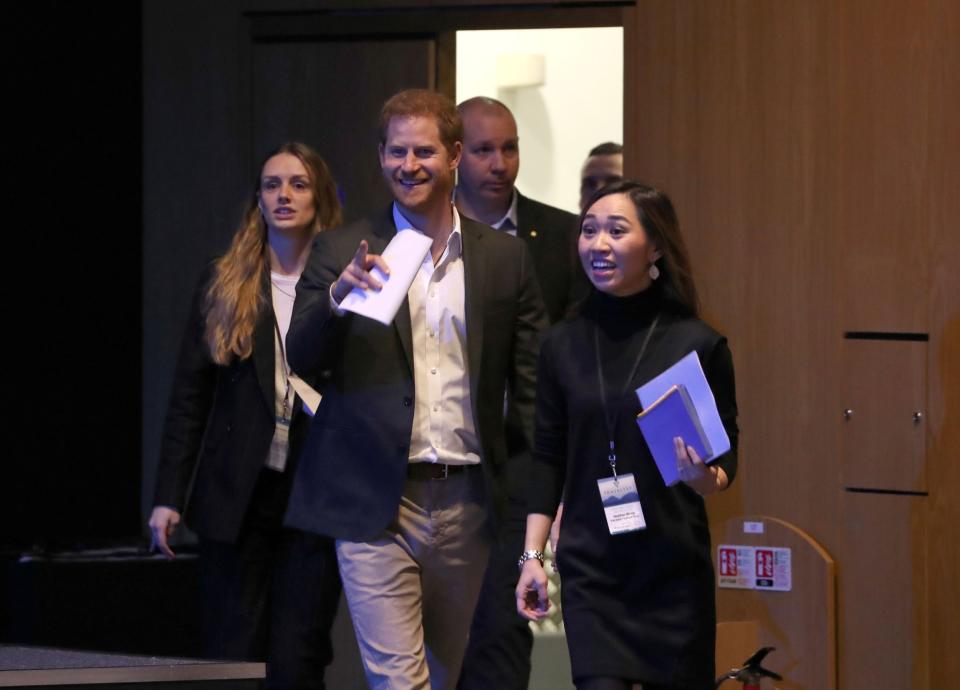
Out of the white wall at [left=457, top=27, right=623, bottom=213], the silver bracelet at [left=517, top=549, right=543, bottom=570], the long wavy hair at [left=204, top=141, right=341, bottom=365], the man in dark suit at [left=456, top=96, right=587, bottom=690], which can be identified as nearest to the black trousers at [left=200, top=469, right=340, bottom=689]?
the long wavy hair at [left=204, top=141, right=341, bottom=365]

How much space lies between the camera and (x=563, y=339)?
136 inches

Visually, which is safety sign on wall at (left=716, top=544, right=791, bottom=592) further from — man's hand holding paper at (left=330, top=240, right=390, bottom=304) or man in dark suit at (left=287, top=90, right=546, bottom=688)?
man's hand holding paper at (left=330, top=240, right=390, bottom=304)

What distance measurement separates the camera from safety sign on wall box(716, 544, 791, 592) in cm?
494

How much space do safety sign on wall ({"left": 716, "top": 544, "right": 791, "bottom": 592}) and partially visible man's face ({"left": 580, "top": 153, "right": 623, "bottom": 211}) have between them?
4.49 ft

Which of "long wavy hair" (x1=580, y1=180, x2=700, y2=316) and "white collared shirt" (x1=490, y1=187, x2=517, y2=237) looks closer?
"long wavy hair" (x1=580, y1=180, x2=700, y2=316)

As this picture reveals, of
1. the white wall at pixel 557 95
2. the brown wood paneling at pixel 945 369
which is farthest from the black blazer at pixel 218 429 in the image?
the white wall at pixel 557 95

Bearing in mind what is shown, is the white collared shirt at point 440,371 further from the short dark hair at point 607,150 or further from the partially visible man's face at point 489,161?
the short dark hair at point 607,150

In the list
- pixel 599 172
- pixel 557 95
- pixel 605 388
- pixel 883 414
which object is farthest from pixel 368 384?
pixel 557 95

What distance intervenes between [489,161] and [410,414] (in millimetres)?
1452

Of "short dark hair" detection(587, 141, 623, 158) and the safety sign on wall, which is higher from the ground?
"short dark hair" detection(587, 141, 623, 158)

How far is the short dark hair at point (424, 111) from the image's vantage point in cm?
377

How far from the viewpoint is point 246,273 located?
437cm

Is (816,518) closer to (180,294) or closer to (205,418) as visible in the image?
(205,418)

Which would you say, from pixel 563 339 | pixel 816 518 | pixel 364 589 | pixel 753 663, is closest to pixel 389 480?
pixel 364 589
